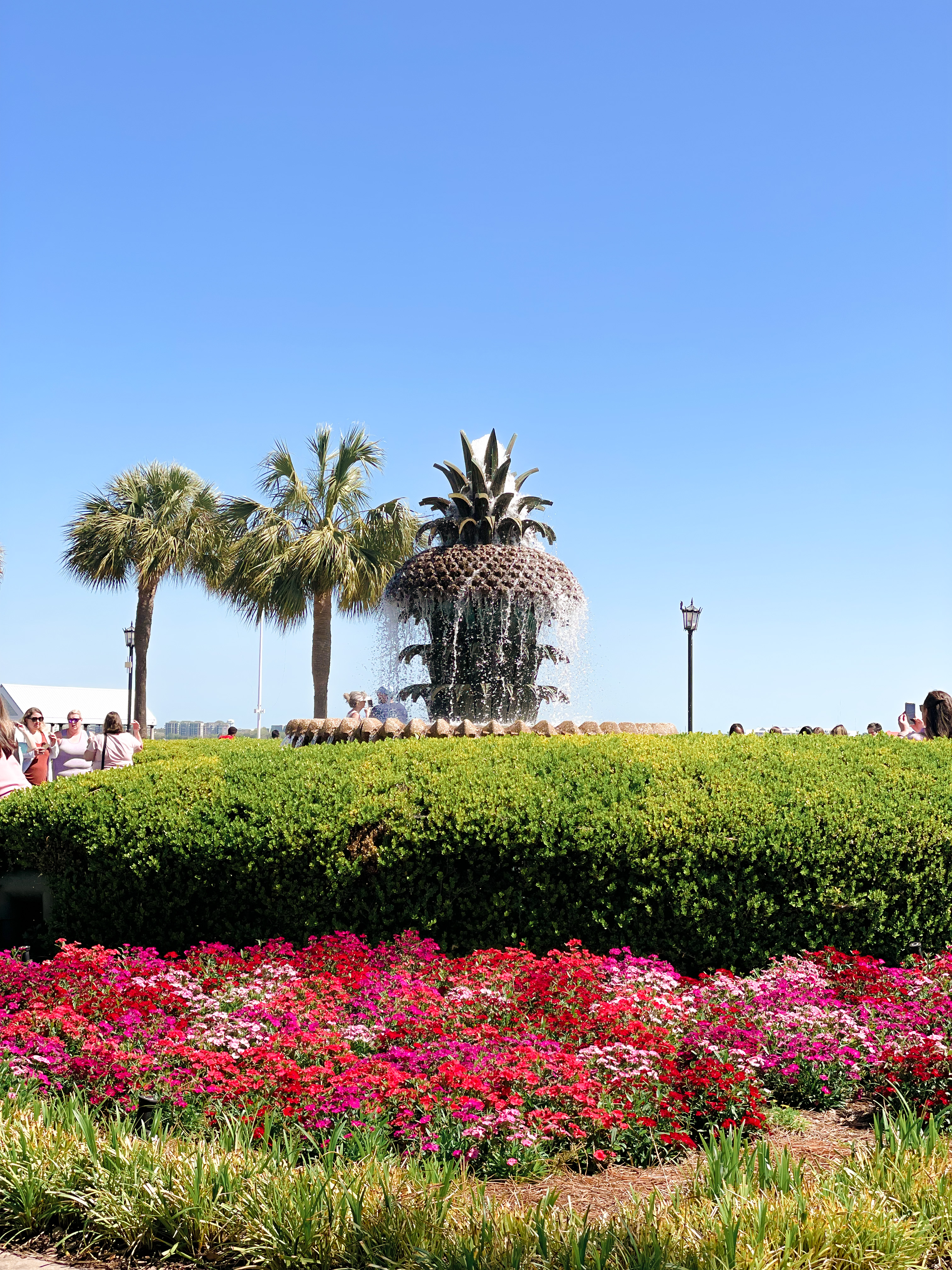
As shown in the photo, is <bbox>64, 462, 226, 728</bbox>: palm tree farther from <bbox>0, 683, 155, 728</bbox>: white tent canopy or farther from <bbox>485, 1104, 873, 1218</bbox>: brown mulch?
<bbox>485, 1104, 873, 1218</bbox>: brown mulch

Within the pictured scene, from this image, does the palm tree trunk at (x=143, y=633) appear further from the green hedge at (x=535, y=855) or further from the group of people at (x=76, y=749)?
the green hedge at (x=535, y=855)

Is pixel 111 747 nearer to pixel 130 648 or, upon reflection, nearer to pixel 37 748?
pixel 37 748

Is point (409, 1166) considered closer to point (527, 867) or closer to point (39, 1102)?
point (39, 1102)

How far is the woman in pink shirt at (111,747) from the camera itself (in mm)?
11047

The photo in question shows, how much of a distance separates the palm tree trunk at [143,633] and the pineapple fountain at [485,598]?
17.3 m

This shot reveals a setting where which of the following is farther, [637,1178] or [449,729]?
[449,729]

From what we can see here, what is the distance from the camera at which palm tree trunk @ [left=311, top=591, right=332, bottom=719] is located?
25.1 metres

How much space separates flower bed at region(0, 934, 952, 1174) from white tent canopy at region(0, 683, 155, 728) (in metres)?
26.0

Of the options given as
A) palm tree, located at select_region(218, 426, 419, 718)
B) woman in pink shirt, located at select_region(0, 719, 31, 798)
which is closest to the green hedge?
woman in pink shirt, located at select_region(0, 719, 31, 798)

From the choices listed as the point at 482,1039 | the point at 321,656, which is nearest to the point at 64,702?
the point at 321,656

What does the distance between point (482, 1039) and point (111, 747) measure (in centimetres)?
782

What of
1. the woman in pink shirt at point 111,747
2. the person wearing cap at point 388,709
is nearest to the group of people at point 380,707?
the person wearing cap at point 388,709

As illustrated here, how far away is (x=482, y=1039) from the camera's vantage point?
432 cm

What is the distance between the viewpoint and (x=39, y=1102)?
371 cm
